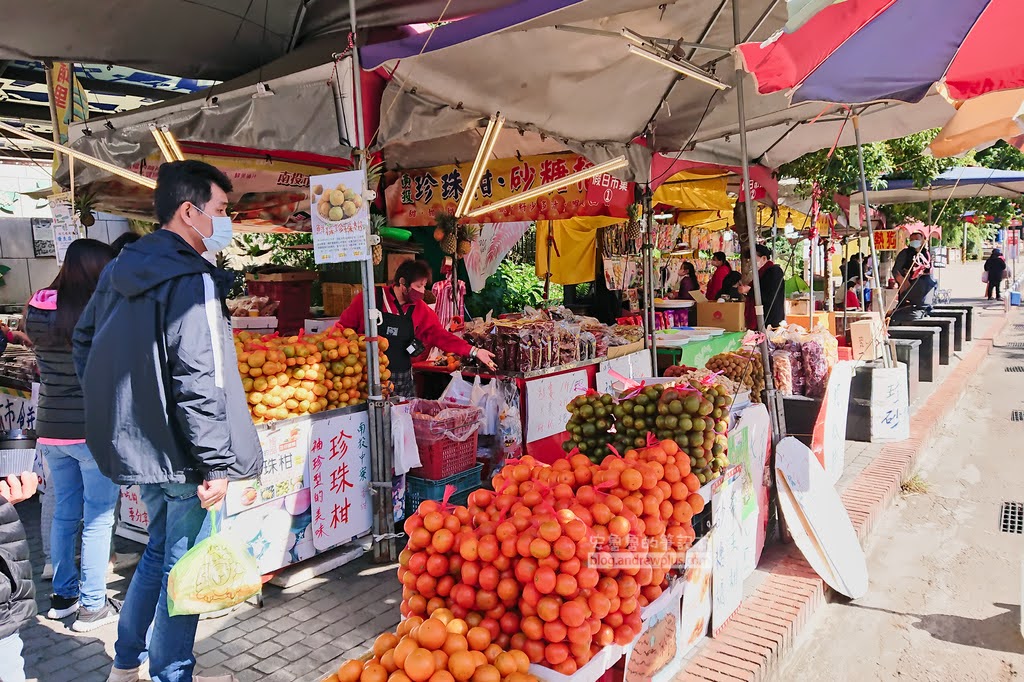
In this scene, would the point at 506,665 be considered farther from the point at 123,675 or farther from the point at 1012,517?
the point at 1012,517

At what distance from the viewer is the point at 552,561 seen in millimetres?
2193

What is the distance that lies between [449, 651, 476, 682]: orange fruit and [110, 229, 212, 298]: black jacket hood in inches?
68.7

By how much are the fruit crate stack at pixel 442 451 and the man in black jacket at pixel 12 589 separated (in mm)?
2721

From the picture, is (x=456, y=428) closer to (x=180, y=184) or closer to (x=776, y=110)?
(x=180, y=184)

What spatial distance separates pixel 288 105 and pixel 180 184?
6.54 feet

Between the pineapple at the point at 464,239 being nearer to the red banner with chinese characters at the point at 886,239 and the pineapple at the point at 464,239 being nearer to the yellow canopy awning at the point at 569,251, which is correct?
the yellow canopy awning at the point at 569,251

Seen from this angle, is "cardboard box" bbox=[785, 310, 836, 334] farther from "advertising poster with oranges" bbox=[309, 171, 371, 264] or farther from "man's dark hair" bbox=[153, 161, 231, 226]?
"man's dark hair" bbox=[153, 161, 231, 226]

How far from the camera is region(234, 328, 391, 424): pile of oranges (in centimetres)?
411

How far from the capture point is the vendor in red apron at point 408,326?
212 inches

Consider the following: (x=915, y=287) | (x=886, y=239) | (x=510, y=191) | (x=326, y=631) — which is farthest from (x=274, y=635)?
(x=886, y=239)

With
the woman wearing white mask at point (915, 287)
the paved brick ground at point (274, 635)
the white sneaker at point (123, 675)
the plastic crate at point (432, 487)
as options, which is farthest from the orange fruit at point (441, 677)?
the woman wearing white mask at point (915, 287)

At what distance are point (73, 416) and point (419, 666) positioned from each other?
110 inches

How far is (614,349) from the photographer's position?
7047mm

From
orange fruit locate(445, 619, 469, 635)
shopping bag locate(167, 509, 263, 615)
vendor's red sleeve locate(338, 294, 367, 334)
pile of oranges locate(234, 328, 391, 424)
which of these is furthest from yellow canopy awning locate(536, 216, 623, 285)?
orange fruit locate(445, 619, 469, 635)
